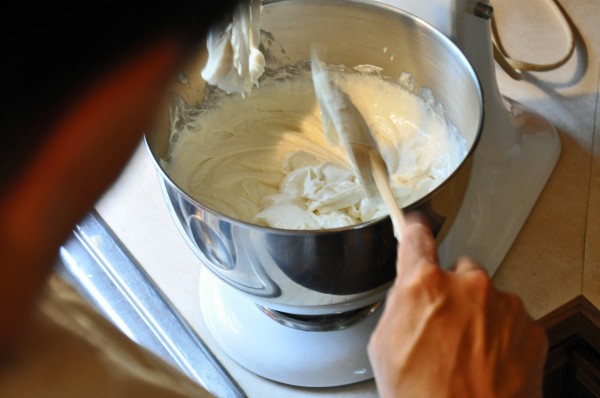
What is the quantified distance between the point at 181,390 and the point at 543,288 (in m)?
0.52

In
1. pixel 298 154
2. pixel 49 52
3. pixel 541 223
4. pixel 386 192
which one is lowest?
pixel 541 223

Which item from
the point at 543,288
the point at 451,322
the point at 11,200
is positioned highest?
the point at 11,200

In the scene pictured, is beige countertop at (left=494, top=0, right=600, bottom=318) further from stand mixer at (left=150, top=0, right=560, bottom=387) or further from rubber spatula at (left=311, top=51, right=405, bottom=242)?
rubber spatula at (left=311, top=51, right=405, bottom=242)

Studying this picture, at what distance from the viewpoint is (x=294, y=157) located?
959 millimetres

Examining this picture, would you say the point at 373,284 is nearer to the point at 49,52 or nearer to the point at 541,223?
the point at 541,223

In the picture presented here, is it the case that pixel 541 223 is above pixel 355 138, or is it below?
below

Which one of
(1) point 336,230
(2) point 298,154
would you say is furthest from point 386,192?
(2) point 298,154

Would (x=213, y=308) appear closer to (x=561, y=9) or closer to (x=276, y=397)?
(x=276, y=397)

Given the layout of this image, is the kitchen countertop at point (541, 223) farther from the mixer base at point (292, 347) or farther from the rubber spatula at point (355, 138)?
the rubber spatula at point (355, 138)

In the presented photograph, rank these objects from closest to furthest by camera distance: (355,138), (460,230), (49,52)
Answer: (49,52)
(355,138)
(460,230)

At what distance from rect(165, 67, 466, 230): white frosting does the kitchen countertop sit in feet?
0.31

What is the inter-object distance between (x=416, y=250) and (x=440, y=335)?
0.06 metres

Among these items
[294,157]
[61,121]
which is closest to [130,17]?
[61,121]

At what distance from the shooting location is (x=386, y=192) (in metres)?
0.64
